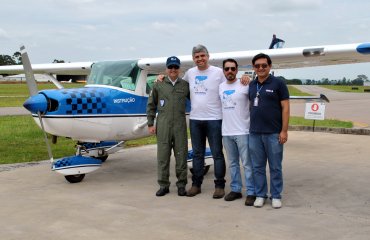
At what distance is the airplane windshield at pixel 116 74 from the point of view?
270 inches

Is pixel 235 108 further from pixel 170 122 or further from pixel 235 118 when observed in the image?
pixel 170 122

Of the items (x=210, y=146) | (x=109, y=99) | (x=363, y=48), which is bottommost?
(x=210, y=146)

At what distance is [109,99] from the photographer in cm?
655

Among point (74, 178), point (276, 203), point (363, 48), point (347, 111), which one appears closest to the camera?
point (276, 203)

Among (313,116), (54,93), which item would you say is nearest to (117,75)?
(54,93)

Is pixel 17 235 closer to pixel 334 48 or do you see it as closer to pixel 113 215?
pixel 113 215

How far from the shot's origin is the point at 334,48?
646 cm

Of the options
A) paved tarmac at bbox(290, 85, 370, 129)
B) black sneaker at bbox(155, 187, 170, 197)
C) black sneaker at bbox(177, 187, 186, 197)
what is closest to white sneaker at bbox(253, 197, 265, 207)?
black sneaker at bbox(177, 187, 186, 197)

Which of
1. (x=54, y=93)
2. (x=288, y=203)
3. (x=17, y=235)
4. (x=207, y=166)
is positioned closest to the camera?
(x=17, y=235)

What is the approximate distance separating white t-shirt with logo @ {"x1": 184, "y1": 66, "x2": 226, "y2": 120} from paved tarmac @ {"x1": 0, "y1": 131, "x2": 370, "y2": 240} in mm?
1077

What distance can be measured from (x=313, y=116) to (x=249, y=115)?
26.3 ft

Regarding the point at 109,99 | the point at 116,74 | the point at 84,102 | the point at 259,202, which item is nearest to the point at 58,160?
the point at 84,102

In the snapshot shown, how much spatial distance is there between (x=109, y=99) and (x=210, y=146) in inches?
73.6

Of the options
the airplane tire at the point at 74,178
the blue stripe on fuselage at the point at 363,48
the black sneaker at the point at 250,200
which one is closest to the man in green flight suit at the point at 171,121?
the black sneaker at the point at 250,200
